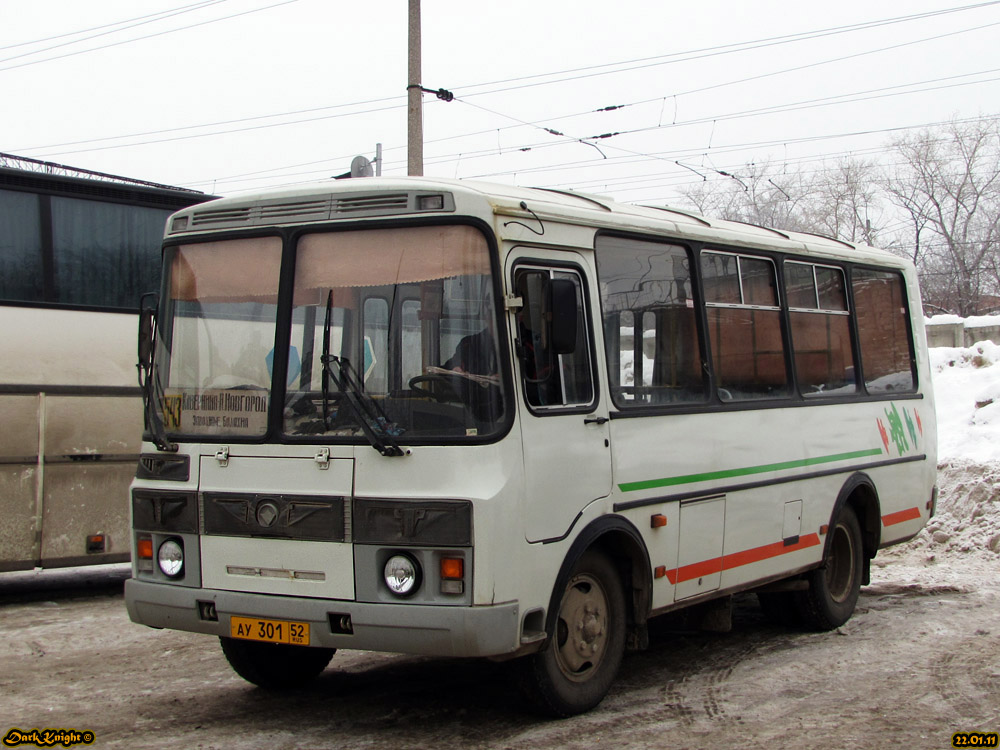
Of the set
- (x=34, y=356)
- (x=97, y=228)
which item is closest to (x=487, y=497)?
(x=34, y=356)

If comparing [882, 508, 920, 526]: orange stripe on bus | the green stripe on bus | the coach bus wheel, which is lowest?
the coach bus wheel

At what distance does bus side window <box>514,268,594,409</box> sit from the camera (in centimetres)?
616

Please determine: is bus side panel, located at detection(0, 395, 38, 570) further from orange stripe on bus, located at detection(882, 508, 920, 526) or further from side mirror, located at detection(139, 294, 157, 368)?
orange stripe on bus, located at detection(882, 508, 920, 526)

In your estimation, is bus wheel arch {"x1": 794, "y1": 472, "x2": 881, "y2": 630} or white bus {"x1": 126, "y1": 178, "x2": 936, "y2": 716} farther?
bus wheel arch {"x1": 794, "y1": 472, "x2": 881, "y2": 630}

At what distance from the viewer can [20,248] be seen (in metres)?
10.9

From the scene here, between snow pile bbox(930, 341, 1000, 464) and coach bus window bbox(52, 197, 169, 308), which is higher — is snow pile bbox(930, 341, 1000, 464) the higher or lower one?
the lower one

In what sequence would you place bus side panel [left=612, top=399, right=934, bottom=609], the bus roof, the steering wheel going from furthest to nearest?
1. bus side panel [left=612, top=399, right=934, bottom=609]
2. the bus roof
3. the steering wheel

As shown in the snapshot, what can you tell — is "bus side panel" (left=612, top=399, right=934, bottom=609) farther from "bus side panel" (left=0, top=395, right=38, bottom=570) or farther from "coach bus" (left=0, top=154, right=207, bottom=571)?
"bus side panel" (left=0, top=395, right=38, bottom=570)

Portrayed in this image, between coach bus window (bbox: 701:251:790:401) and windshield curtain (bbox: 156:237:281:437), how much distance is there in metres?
3.15

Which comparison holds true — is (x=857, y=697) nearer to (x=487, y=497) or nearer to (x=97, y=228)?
(x=487, y=497)

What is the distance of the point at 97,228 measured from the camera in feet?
37.8

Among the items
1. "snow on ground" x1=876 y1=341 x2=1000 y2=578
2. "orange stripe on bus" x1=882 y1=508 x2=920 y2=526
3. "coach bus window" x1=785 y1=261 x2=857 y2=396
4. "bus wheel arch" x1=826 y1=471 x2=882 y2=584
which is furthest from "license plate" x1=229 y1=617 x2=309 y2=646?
"snow on ground" x1=876 y1=341 x2=1000 y2=578

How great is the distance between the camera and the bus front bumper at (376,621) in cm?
572

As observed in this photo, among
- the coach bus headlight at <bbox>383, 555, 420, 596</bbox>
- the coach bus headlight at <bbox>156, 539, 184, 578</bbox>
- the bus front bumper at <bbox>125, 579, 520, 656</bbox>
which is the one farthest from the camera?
the coach bus headlight at <bbox>156, 539, 184, 578</bbox>
